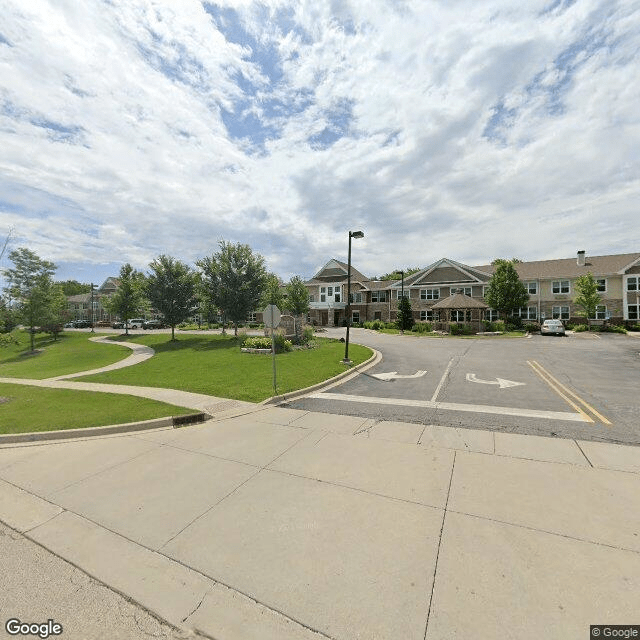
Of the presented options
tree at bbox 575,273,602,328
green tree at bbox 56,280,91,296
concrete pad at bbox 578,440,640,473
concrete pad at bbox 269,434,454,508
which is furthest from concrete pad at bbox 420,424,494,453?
green tree at bbox 56,280,91,296

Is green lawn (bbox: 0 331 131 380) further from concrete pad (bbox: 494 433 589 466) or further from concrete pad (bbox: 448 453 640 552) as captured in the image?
concrete pad (bbox: 494 433 589 466)

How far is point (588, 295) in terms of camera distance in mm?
35031

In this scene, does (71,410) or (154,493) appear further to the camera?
(71,410)

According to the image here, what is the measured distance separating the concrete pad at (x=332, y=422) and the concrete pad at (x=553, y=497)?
241 cm

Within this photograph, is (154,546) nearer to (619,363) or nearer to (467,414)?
(467,414)

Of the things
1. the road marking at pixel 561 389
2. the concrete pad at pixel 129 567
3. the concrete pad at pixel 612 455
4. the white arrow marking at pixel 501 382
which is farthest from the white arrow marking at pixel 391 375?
the concrete pad at pixel 129 567

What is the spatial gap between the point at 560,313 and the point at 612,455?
139ft

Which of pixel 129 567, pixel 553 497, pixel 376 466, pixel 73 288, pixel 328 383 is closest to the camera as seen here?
pixel 129 567

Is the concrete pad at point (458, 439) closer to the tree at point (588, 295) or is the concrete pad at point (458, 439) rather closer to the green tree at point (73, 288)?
the tree at point (588, 295)

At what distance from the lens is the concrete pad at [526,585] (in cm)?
250

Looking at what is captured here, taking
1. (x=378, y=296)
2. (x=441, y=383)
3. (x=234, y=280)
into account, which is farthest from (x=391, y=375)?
(x=378, y=296)

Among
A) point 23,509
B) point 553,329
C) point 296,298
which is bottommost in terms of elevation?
point 23,509

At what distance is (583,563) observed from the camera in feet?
10.2

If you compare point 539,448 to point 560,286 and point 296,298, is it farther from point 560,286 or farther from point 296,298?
point 560,286
